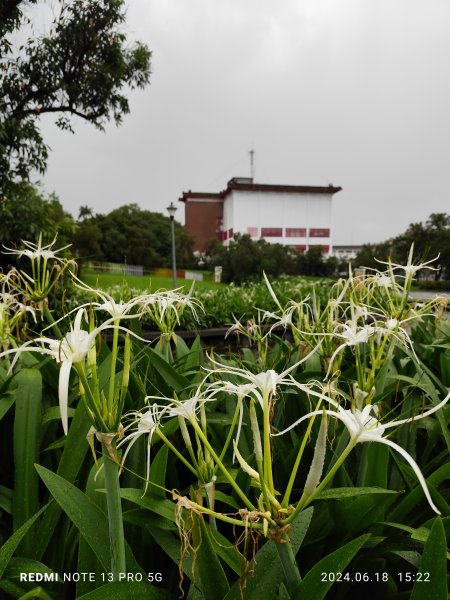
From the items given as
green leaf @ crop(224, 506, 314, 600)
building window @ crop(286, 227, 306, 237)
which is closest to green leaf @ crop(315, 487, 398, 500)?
green leaf @ crop(224, 506, 314, 600)

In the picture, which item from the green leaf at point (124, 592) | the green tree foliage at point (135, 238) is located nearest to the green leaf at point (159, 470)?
the green leaf at point (124, 592)

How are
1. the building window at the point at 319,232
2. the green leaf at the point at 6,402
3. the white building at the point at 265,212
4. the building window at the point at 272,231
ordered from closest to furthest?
1. the green leaf at the point at 6,402
2. the white building at the point at 265,212
3. the building window at the point at 272,231
4. the building window at the point at 319,232

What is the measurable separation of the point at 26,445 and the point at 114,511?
1.45 feet

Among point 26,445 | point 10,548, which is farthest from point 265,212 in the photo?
point 10,548

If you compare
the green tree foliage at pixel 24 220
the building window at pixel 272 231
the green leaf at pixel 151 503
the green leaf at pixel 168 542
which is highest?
the building window at pixel 272 231

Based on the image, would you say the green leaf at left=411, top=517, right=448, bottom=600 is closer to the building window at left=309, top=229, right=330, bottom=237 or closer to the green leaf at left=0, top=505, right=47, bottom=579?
the green leaf at left=0, top=505, right=47, bottom=579

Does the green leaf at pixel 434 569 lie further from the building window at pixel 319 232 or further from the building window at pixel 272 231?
the building window at pixel 319 232

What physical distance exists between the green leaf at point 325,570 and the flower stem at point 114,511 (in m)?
0.21

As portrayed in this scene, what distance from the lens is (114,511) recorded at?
55 cm

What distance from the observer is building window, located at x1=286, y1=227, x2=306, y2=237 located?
57.9 meters

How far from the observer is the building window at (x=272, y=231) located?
57.7 meters

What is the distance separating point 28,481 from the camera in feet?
2.77

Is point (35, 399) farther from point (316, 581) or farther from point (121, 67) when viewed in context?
point (121, 67)

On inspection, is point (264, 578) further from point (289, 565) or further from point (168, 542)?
point (168, 542)
